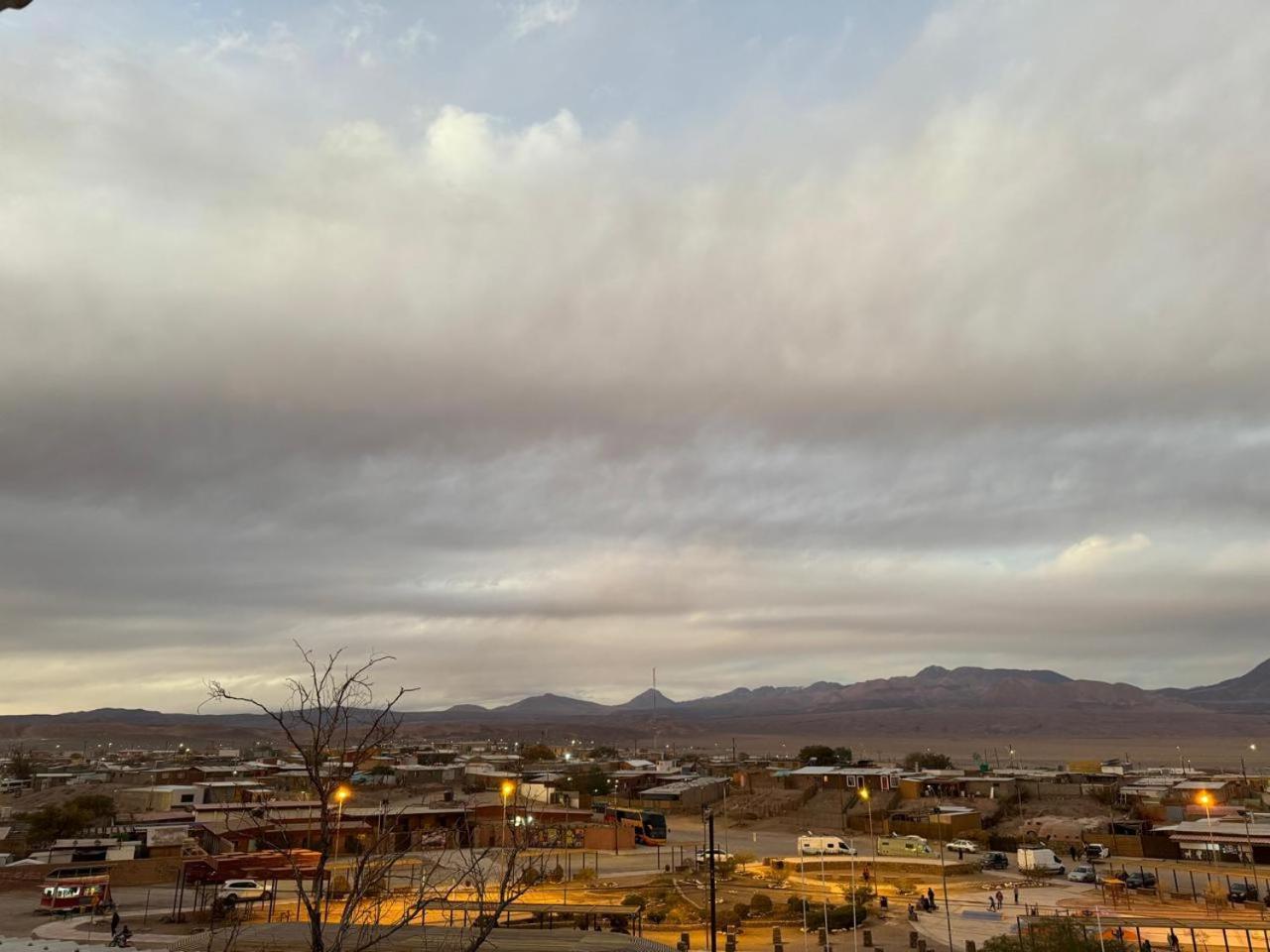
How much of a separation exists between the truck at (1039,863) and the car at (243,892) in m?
48.1

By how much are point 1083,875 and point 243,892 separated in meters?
51.1

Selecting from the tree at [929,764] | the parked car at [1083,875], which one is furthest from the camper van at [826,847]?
the tree at [929,764]

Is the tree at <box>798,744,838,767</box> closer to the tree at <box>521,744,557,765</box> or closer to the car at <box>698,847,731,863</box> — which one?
the tree at <box>521,744,557,765</box>

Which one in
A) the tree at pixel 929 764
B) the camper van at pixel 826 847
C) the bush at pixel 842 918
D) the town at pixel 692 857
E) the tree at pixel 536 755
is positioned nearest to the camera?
the town at pixel 692 857

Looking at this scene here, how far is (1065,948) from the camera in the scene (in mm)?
27406

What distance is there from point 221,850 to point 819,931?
144 feet

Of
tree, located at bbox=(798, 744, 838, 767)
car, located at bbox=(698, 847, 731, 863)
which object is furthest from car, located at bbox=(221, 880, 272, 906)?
tree, located at bbox=(798, 744, 838, 767)

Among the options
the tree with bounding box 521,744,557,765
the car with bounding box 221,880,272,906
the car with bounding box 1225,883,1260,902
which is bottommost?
the tree with bounding box 521,744,557,765

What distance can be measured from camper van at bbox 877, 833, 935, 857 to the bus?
1768 centimetres

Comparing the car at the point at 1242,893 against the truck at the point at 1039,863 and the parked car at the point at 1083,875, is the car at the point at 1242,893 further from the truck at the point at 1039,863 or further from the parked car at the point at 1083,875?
the truck at the point at 1039,863

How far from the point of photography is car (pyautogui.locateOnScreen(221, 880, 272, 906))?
46.6 m

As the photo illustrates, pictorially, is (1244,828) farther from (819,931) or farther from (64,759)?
(64,759)

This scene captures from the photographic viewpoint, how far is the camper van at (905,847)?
63.4m

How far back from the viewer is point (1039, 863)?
56906 millimetres
